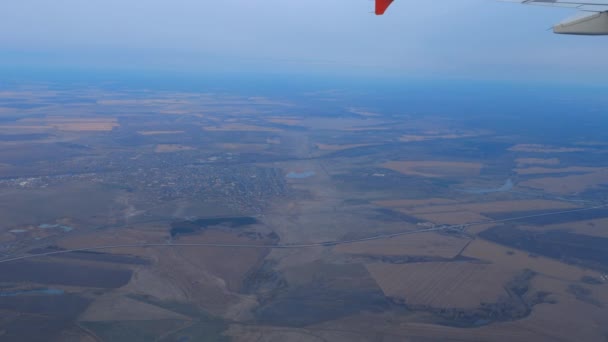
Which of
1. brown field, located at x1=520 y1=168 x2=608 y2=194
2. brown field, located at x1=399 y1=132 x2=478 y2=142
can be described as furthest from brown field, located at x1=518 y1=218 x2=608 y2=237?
brown field, located at x1=399 y1=132 x2=478 y2=142

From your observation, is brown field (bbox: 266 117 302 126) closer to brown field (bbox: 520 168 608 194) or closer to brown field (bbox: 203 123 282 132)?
brown field (bbox: 203 123 282 132)

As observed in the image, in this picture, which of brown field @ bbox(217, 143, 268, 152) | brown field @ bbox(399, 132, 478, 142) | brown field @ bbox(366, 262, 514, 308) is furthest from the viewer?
brown field @ bbox(399, 132, 478, 142)

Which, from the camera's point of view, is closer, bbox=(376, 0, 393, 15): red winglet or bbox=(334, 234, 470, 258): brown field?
bbox=(376, 0, 393, 15): red winglet

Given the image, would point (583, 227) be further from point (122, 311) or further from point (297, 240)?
point (122, 311)

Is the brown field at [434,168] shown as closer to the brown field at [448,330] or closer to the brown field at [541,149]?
the brown field at [541,149]

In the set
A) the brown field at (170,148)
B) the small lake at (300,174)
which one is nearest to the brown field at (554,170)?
the small lake at (300,174)

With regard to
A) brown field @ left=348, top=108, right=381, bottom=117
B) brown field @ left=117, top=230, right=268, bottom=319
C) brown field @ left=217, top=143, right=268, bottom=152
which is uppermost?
brown field @ left=348, top=108, right=381, bottom=117

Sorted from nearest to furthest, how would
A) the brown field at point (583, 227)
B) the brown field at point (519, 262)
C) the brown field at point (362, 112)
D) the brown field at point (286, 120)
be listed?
the brown field at point (519, 262), the brown field at point (583, 227), the brown field at point (286, 120), the brown field at point (362, 112)
